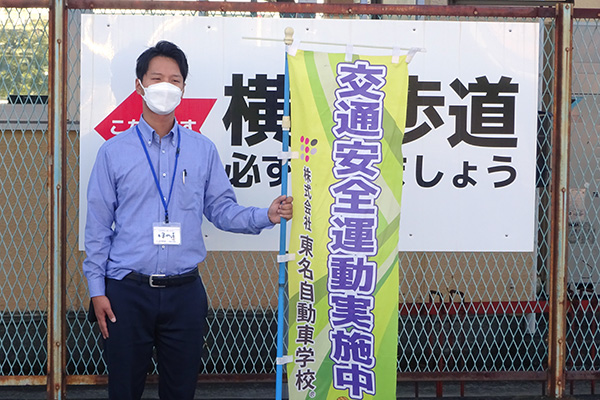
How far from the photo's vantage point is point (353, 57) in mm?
3584

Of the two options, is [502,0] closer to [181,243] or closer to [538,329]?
[538,329]

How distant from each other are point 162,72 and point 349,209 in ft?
3.78

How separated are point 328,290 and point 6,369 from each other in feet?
10.1

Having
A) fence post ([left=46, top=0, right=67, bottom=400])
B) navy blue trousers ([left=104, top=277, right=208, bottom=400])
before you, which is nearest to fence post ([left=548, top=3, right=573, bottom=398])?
navy blue trousers ([left=104, top=277, right=208, bottom=400])

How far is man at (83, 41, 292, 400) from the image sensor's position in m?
3.31

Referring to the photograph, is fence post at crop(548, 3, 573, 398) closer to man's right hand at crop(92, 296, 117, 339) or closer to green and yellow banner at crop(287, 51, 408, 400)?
green and yellow banner at crop(287, 51, 408, 400)

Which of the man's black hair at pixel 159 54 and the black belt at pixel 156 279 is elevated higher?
the man's black hair at pixel 159 54

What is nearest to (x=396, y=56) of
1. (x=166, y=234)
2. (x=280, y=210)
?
(x=280, y=210)

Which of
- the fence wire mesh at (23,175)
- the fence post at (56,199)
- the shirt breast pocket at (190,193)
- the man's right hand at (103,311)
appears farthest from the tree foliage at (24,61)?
the man's right hand at (103,311)

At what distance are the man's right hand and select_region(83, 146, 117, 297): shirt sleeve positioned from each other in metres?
0.03

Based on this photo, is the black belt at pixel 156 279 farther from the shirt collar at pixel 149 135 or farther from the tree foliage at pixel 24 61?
the tree foliage at pixel 24 61

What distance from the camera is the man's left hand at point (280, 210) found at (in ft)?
11.4

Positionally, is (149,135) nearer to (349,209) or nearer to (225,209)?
(225,209)

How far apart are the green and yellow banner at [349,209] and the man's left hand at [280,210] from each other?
76 mm
